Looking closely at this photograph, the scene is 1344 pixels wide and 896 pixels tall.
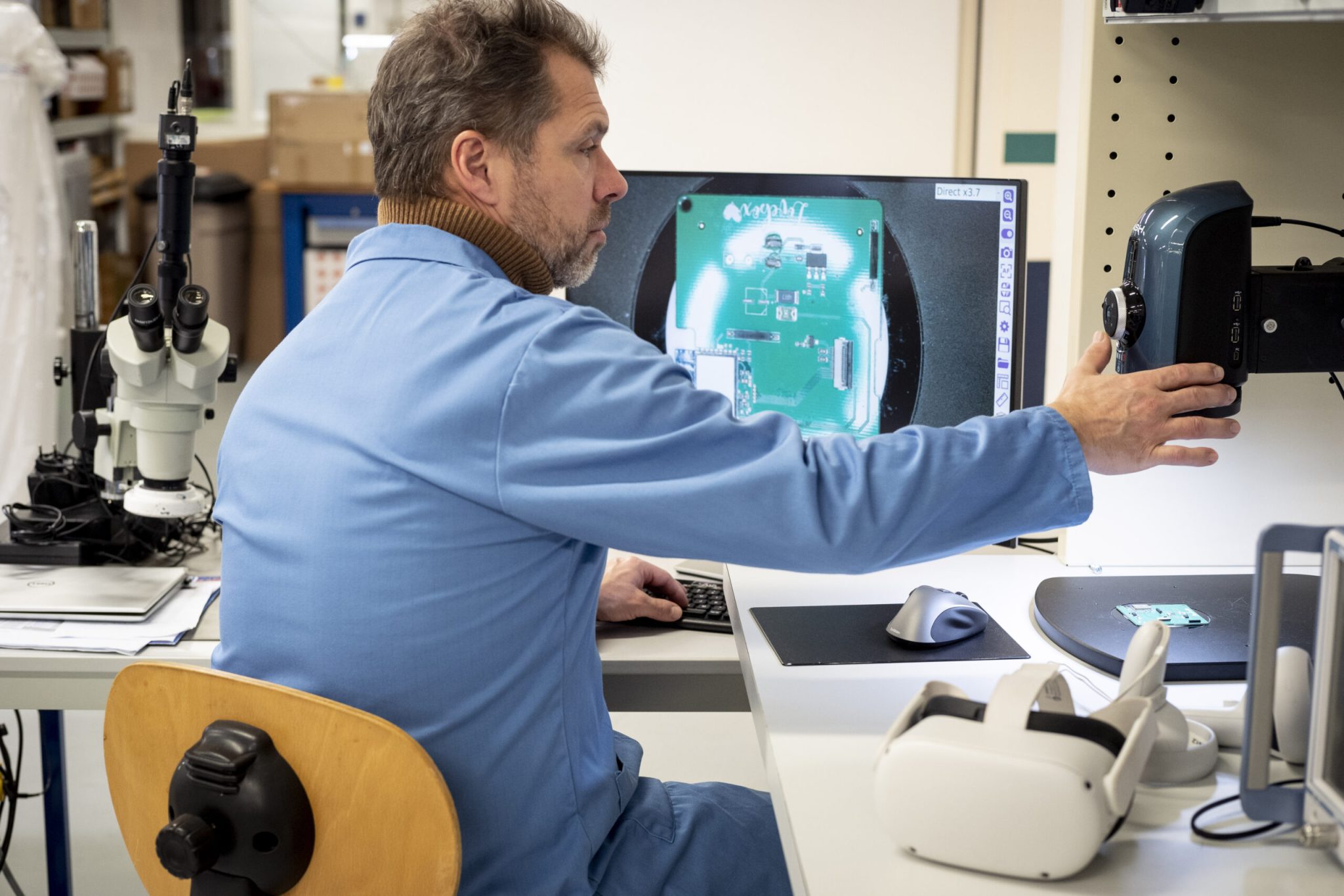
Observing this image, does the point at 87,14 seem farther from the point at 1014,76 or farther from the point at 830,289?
the point at 830,289

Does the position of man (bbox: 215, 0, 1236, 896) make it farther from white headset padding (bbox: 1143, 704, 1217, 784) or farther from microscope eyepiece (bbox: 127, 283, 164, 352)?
microscope eyepiece (bbox: 127, 283, 164, 352)

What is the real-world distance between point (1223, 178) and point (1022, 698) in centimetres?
88

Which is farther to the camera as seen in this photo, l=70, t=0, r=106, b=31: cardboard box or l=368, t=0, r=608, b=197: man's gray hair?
l=70, t=0, r=106, b=31: cardboard box

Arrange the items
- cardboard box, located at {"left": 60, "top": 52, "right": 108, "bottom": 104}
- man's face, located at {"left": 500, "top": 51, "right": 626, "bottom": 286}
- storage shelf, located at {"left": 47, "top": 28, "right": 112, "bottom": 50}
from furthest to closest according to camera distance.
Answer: storage shelf, located at {"left": 47, "top": 28, "right": 112, "bottom": 50} → cardboard box, located at {"left": 60, "top": 52, "right": 108, "bottom": 104} → man's face, located at {"left": 500, "top": 51, "right": 626, "bottom": 286}

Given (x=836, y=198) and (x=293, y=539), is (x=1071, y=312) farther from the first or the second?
(x=293, y=539)

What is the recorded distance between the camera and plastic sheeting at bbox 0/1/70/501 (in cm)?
380

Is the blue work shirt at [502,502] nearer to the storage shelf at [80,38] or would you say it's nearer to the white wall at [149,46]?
the storage shelf at [80,38]

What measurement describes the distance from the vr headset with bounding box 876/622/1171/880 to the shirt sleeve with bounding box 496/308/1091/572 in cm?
20

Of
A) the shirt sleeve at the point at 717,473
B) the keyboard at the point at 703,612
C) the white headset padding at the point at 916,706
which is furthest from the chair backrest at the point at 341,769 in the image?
the keyboard at the point at 703,612

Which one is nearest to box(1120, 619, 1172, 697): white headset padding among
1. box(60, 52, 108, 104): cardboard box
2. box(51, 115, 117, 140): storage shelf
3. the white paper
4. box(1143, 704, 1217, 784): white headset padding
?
box(1143, 704, 1217, 784): white headset padding

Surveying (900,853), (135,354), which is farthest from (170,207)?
(900,853)

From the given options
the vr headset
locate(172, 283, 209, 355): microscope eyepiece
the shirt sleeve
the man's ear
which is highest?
the man's ear

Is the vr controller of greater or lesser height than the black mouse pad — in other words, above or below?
above

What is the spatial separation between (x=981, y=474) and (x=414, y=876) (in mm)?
570
